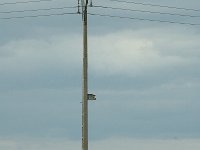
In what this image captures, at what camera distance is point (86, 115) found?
87.9 feet

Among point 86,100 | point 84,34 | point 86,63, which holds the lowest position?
point 86,100

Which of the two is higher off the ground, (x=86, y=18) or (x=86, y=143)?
(x=86, y=18)

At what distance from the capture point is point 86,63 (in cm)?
2759

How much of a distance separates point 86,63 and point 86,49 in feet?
3.07

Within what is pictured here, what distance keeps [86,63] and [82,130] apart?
4210 millimetres

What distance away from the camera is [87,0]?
27609mm

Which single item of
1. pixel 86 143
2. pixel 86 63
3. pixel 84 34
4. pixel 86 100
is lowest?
pixel 86 143

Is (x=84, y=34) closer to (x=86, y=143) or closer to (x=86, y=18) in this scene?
(x=86, y=18)

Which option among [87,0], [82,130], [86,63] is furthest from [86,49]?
[82,130]

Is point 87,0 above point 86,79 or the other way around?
above

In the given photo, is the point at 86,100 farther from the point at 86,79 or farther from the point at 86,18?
the point at 86,18

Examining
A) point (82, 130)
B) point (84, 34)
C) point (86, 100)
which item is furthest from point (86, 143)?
point (84, 34)

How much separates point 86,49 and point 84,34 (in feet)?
3.22

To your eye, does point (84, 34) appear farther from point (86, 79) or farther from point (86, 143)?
point (86, 143)
